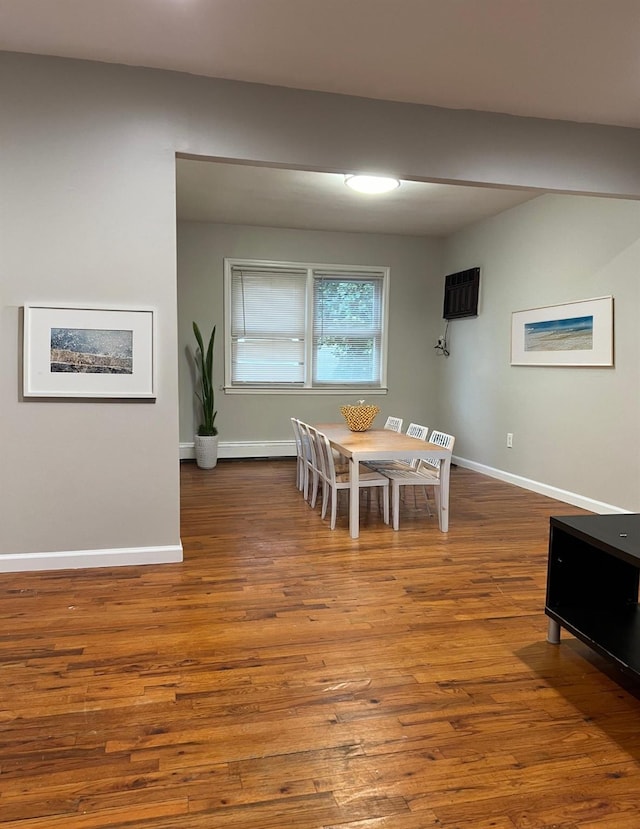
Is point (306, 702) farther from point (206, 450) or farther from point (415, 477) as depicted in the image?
point (206, 450)

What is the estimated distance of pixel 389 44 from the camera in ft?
9.58

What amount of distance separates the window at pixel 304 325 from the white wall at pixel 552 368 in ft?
3.34

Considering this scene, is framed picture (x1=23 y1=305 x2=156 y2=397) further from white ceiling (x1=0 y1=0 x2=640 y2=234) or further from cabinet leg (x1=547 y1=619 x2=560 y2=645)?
cabinet leg (x1=547 y1=619 x2=560 y2=645)

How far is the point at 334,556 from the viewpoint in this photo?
3650 millimetres

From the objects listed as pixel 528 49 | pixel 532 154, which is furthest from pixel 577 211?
pixel 528 49

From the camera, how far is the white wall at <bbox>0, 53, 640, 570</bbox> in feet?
10.3

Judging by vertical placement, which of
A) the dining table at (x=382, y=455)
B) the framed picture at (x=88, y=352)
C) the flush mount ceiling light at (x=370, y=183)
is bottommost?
the dining table at (x=382, y=455)

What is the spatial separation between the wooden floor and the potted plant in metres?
3.01

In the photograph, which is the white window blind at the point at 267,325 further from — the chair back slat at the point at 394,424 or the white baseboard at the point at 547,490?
the white baseboard at the point at 547,490

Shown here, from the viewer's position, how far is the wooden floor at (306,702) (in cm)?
159

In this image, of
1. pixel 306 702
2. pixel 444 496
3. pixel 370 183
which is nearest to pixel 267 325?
pixel 370 183

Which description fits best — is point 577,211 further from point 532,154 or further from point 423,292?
point 423,292

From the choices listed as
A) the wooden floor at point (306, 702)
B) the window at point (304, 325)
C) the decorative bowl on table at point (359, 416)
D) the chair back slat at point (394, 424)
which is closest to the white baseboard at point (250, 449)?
the window at point (304, 325)

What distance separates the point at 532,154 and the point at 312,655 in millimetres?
3333
